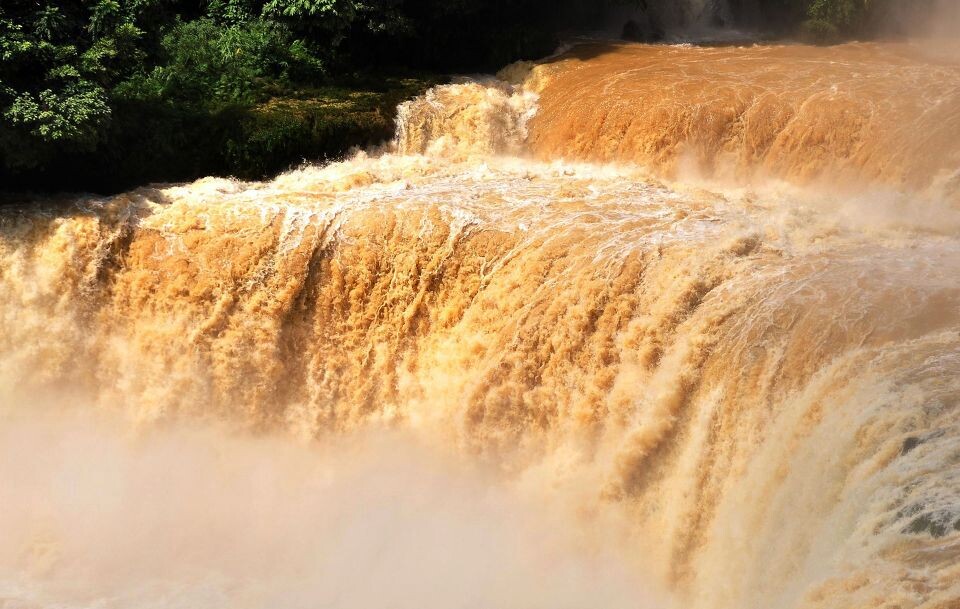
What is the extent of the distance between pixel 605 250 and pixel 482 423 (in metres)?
2.05

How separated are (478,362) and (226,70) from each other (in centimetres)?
716

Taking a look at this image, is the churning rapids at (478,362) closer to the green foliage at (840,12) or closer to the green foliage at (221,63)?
the green foliage at (221,63)

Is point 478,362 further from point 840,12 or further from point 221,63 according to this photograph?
point 840,12

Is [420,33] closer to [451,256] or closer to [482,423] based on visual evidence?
[451,256]

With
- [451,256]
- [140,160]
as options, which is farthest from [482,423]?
[140,160]

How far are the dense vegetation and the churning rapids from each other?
85 cm

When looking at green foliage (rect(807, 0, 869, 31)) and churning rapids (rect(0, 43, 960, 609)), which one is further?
green foliage (rect(807, 0, 869, 31))

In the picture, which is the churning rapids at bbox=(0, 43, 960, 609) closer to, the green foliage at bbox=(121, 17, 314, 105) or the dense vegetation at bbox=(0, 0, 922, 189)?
the dense vegetation at bbox=(0, 0, 922, 189)

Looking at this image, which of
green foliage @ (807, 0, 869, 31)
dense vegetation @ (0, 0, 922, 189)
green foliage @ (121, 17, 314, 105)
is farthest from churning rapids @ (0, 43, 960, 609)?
green foliage @ (807, 0, 869, 31)

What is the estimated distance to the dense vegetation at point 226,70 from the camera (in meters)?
10.3

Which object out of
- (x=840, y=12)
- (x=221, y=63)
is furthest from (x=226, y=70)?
(x=840, y=12)

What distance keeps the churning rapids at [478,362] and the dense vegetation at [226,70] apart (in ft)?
2.80

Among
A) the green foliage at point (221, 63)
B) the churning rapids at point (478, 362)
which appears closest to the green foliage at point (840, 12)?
the churning rapids at point (478, 362)

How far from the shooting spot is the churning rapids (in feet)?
23.3
